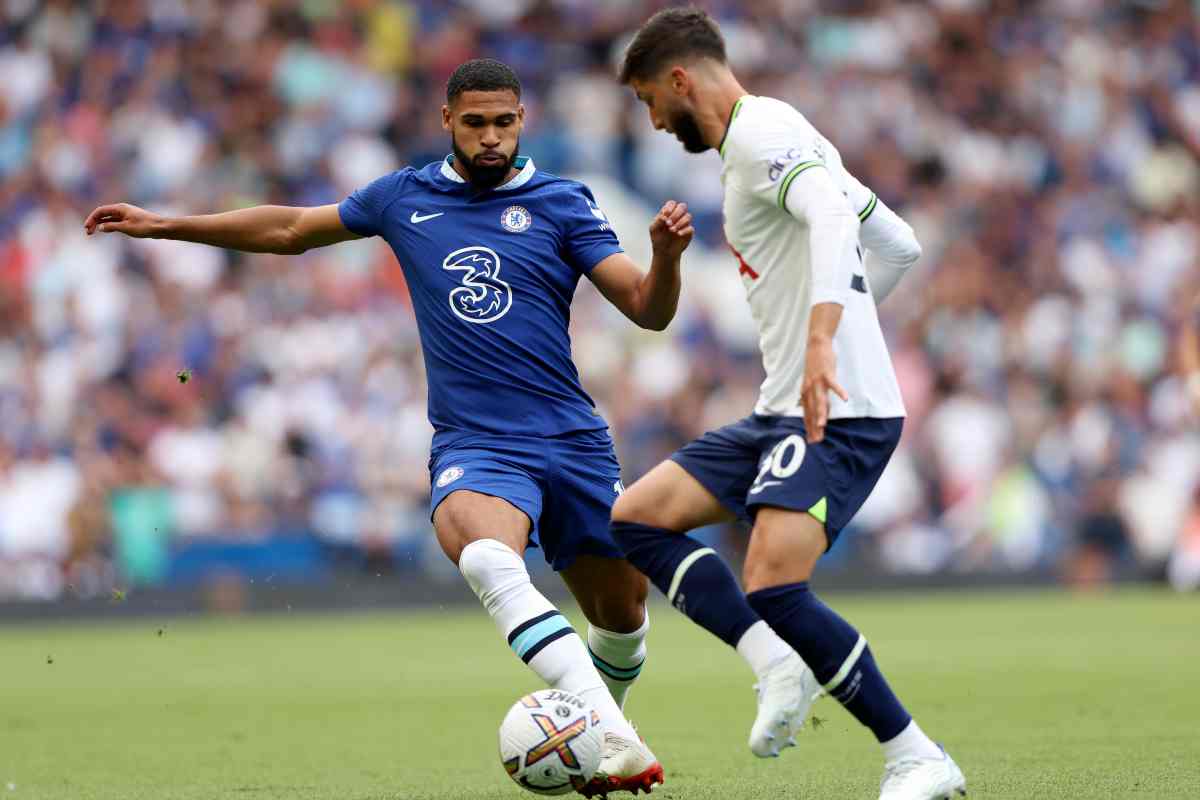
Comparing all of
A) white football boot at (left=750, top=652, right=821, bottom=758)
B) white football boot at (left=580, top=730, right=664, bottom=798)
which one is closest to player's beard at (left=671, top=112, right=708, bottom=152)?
white football boot at (left=750, top=652, right=821, bottom=758)

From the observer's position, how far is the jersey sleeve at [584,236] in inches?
271

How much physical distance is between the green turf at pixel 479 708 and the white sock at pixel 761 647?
644 millimetres

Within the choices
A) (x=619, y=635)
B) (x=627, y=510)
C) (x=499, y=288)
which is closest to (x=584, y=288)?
(x=619, y=635)

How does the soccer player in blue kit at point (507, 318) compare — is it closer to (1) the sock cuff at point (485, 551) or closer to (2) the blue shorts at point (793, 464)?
(1) the sock cuff at point (485, 551)

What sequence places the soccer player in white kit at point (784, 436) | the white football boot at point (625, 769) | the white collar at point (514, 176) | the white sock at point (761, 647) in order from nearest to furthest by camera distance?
the soccer player in white kit at point (784, 436) → the white sock at point (761, 647) → the white football boot at point (625, 769) → the white collar at point (514, 176)

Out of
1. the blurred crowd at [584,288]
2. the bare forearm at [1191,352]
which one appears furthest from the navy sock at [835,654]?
the blurred crowd at [584,288]

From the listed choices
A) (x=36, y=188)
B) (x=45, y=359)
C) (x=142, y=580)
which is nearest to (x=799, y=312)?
(x=142, y=580)

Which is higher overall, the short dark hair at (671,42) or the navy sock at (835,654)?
the short dark hair at (671,42)

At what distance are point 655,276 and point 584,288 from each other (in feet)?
39.5

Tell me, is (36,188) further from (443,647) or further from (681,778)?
(681,778)

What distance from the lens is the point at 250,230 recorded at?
7199 millimetres

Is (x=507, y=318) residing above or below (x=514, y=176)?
below

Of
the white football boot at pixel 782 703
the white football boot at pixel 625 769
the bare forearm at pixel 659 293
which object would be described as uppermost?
the bare forearm at pixel 659 293

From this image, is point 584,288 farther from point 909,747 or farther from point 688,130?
point 909,747
